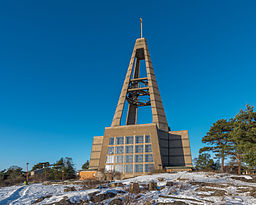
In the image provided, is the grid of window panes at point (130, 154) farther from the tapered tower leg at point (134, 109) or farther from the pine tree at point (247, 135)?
the pine tree at point (247, 135)

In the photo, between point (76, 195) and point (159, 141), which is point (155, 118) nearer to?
point (159, 141)

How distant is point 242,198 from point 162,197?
4.23 meters

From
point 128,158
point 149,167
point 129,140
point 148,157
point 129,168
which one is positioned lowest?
point 129,168

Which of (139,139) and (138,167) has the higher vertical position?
(139,139)

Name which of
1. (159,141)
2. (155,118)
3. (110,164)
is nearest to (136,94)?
(155,118)

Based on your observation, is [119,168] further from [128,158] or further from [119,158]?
[128,158]

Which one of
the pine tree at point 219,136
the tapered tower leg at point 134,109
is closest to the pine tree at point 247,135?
the pine tree at point 219,136

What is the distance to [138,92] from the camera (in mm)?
49531

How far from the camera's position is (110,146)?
3909cm

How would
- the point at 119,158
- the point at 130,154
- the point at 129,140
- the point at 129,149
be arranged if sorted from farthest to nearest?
1. the point at 129,140
2. the point at 129,149
3. the point at 119,158
4. the point at 130,154

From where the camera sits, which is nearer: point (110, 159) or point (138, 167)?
point (138, 167)

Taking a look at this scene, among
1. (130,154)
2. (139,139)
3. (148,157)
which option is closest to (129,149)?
(130,154)

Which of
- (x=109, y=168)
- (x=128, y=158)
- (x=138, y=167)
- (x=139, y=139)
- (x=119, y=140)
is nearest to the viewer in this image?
(x=138, y=167)

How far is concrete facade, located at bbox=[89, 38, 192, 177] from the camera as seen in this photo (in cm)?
3625
